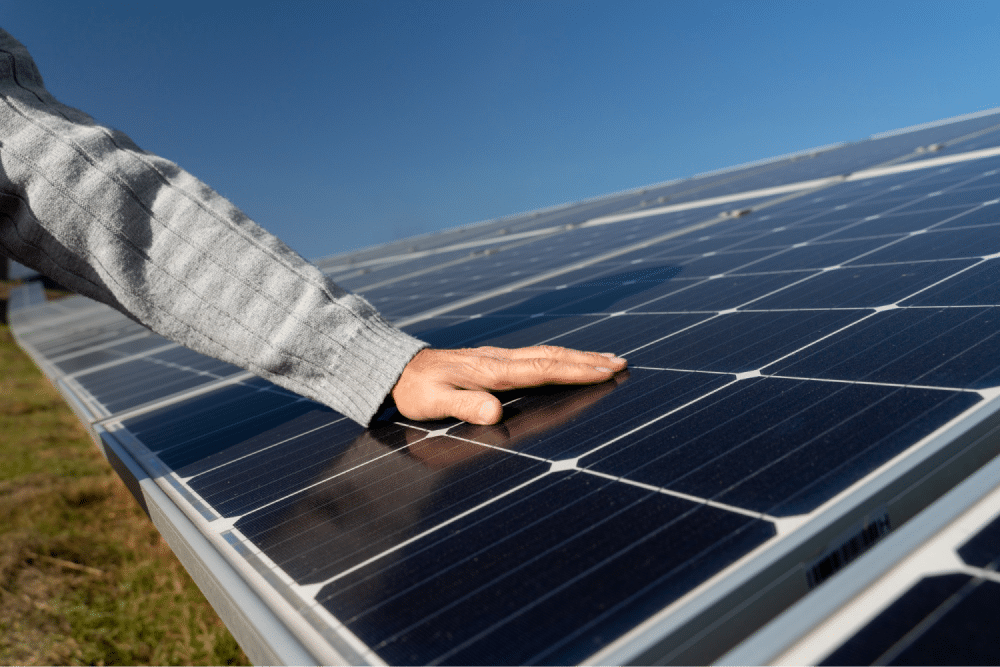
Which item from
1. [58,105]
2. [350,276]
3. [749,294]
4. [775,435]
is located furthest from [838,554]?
[350,276]

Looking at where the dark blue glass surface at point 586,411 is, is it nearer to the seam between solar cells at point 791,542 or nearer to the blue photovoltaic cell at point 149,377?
the seam between solar cells at point 791,542

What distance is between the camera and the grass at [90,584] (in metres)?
4.80

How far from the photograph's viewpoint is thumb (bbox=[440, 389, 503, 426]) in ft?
9.05

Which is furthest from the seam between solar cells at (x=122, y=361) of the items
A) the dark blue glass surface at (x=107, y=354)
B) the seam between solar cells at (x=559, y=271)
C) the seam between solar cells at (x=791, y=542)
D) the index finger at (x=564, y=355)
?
the seam between solar cells at (x=791, y=542)

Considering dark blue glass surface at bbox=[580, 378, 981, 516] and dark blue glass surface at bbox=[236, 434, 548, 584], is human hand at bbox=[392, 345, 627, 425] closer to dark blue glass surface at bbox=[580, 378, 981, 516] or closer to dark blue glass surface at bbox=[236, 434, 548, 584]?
dark blue glass surface at bbox=[236, 434, 548, 584]

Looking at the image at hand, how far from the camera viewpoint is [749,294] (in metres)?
4.12

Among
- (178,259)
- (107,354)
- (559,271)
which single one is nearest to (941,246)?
(178,259)

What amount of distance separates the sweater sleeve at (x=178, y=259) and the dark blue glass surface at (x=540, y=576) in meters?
1.26

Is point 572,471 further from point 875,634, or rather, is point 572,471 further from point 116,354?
point 116,354

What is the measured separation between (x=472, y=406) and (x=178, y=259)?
1.34 metres

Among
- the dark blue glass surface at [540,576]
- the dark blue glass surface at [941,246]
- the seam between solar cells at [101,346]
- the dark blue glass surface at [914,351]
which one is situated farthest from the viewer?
the seam between solar cells at [101,346]

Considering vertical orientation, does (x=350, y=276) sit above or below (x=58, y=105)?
below

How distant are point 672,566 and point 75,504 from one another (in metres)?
7.52

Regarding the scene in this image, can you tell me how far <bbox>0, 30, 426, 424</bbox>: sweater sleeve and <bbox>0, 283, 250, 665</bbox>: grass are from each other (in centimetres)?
263
